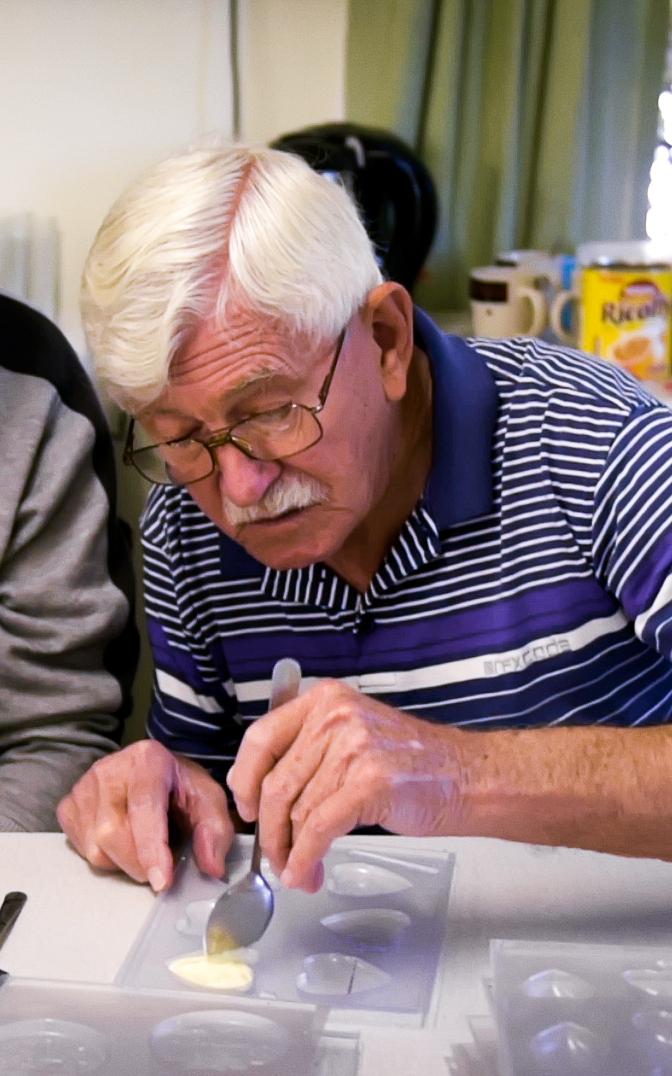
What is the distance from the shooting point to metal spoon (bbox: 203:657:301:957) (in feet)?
3.25

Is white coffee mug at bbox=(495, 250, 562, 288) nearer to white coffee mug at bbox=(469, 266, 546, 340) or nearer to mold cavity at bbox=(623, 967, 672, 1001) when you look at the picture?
white coffee mug at bbox=(469, 266, 546, 340)

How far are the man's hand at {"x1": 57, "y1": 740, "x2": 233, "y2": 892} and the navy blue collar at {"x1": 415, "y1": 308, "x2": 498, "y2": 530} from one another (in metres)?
0.32

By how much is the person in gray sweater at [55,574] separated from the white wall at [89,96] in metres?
0.38

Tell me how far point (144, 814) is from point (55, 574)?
1.41ft

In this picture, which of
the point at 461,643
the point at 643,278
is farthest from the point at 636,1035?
the point at 643,278

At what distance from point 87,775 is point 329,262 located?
463mm

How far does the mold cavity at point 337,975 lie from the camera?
3.08ft

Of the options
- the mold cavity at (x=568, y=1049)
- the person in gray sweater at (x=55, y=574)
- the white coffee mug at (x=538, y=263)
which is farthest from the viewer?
the white coffee mug at (x=538, y=263)

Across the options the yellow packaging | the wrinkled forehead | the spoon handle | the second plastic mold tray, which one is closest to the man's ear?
the wrinkled forehead

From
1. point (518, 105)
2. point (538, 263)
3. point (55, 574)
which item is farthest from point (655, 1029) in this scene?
point (518, 105)

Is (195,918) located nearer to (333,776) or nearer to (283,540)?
(333,776)

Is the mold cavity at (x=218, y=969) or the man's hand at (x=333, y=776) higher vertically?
the man's hand at (x=333, y=776)

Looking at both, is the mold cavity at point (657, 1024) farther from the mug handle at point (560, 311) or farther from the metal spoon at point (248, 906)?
the mug handle at point (560, 311)

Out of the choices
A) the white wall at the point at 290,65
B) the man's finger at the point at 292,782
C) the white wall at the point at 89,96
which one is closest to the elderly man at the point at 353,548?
the man's finger at the point at 292,782
